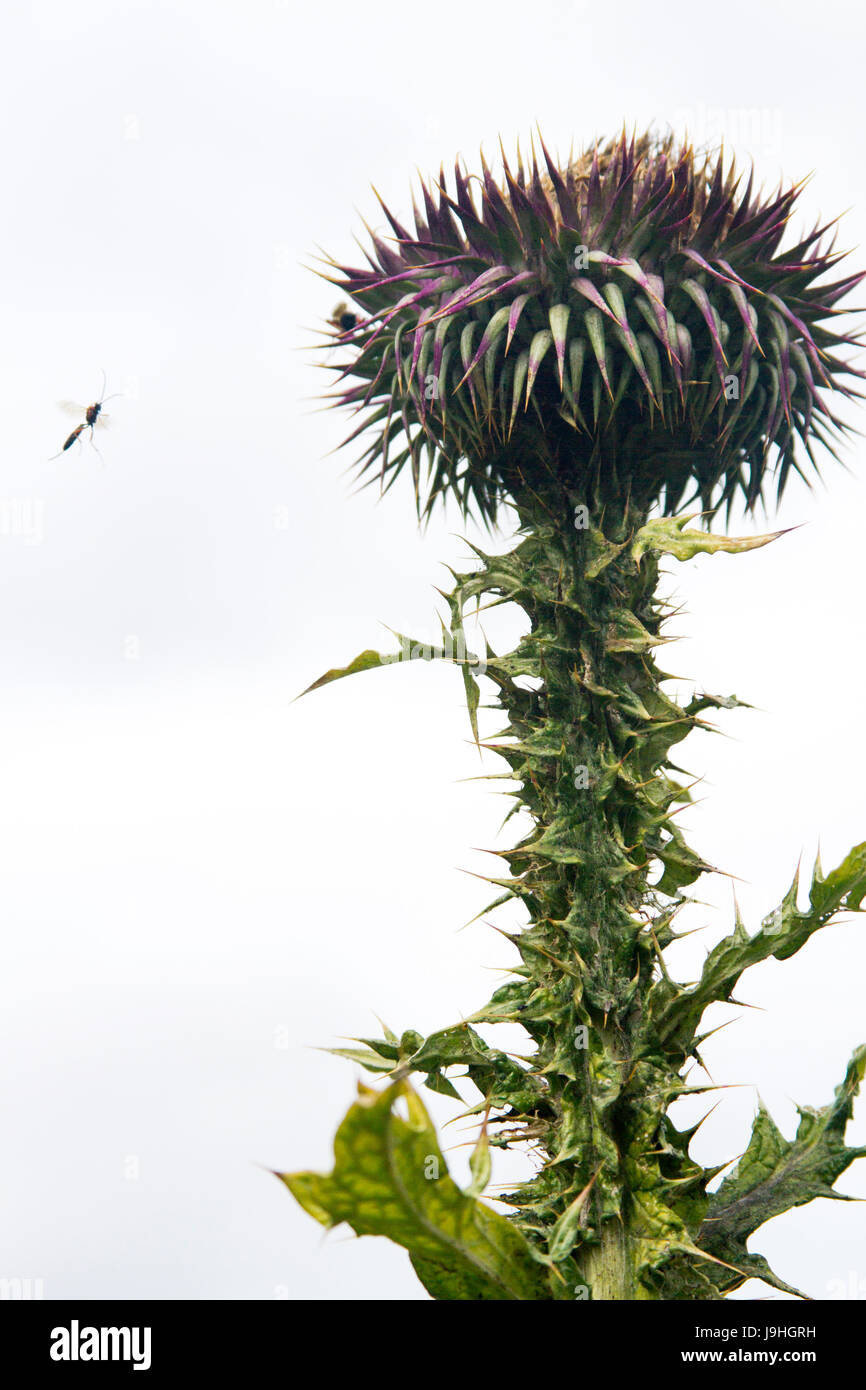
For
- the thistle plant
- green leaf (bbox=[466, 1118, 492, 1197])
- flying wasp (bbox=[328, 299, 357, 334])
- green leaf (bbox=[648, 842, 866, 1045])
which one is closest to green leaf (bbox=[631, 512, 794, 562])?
the thistle plant

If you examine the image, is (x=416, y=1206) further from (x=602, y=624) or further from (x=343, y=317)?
(x=343, y=317)

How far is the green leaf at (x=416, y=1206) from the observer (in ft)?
17.1

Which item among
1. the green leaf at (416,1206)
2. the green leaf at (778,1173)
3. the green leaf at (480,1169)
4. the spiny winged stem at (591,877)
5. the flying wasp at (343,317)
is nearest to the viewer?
the green leaf at (416,1206)

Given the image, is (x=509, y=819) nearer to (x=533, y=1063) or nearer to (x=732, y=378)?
(x=533, y=1063)

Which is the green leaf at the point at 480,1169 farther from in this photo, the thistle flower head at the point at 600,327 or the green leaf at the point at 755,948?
the thistle flower head at the point at 600,327

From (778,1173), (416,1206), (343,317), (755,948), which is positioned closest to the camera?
(416,1206)

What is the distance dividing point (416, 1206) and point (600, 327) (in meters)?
A: 4.86

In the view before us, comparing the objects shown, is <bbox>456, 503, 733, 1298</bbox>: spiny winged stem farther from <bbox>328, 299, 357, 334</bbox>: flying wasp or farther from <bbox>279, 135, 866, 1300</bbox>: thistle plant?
<bbox>328, 299, 357, 334</bbox>: flying wasp

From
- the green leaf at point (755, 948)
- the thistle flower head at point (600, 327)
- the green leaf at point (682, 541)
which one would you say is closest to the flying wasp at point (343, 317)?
the thistle flower head at point (600, 327)

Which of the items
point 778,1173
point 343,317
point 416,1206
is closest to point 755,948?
point 778,1173

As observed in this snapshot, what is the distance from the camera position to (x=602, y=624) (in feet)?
26.4

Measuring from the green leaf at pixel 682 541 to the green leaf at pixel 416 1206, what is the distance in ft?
11.9

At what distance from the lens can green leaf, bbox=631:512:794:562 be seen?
7.29m

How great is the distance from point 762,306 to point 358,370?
2.66m
